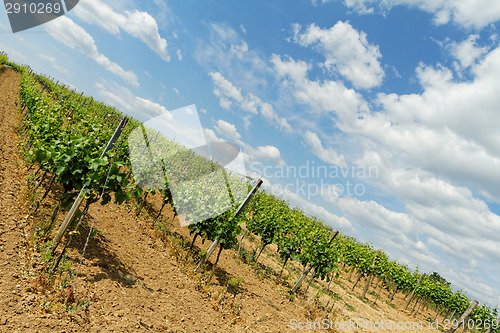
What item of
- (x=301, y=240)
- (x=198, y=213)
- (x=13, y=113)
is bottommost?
(x=13, y=113)

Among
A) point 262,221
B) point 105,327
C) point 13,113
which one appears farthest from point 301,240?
point 13,113

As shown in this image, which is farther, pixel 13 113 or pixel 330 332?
pixel 13 113

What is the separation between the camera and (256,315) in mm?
7457

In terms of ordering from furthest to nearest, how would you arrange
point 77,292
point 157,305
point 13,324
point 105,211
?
point 105,211, point 157,305, point 77,292, point 13,324

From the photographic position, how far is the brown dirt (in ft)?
13.3

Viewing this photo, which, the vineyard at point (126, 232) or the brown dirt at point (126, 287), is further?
the vineyard at point (126, 232)

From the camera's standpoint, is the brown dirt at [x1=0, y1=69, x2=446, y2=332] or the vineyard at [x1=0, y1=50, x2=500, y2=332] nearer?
the brown dirt at [x1=0, y1=69, x2=446, y2=332]

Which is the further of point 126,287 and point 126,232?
point 126,232

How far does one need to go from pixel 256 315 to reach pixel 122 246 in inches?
165

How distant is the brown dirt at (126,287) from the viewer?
13.3 feet

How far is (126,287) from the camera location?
18.1 ft

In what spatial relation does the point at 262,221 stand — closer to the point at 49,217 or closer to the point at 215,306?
the point at 215,306

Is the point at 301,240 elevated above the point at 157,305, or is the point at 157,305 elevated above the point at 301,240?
the point at 301,240

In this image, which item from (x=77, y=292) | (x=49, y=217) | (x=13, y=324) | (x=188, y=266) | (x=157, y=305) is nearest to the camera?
(x=13, y=324)
